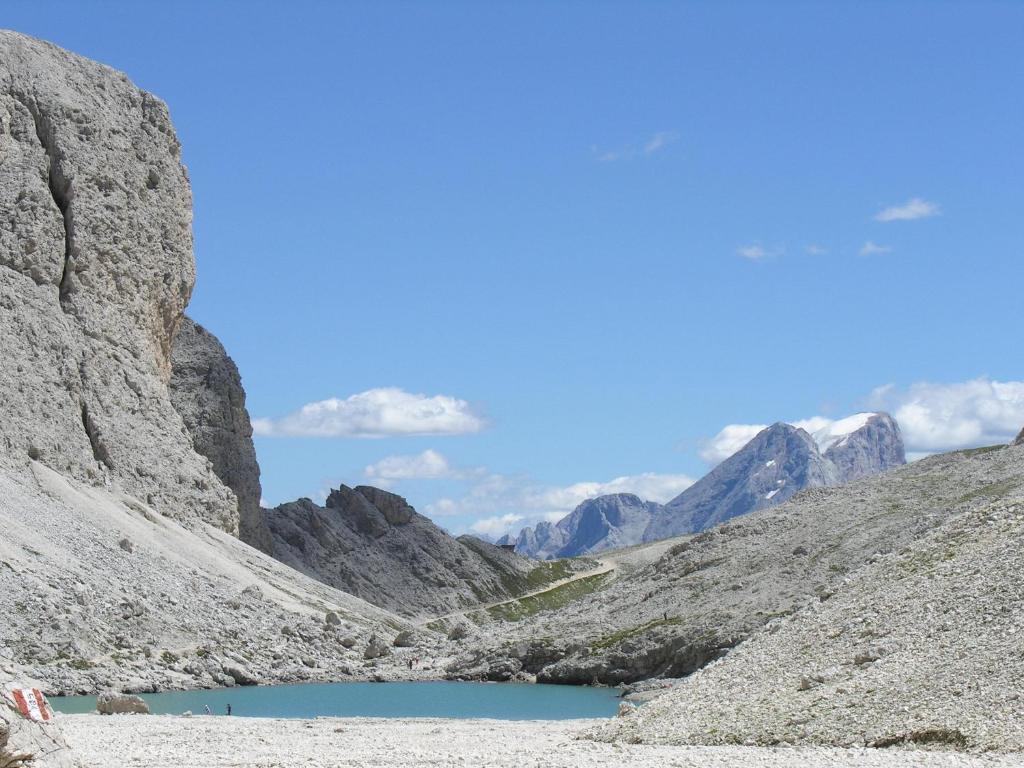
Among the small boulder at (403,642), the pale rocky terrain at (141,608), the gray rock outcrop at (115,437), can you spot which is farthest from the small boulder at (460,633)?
the small boulder at (403,642)

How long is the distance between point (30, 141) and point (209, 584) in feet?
151

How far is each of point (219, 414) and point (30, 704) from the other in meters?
119

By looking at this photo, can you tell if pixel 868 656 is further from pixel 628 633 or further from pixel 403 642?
pixel 403 642

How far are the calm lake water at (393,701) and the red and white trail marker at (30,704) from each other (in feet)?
108

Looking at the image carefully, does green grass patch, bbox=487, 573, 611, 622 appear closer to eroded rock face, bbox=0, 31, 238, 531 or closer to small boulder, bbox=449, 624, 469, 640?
small boulder, bbox=449, 624, 469, 640

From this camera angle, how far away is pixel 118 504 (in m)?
105

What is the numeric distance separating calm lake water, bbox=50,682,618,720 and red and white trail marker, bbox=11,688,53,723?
32.9 meters

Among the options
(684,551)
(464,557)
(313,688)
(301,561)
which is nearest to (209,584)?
(313,688)

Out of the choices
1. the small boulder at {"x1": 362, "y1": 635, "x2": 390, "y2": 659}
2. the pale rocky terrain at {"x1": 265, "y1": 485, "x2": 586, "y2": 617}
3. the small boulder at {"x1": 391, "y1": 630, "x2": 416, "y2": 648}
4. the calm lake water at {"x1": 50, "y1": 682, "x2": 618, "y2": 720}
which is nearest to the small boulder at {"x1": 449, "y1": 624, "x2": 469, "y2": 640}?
the small boulder at {"x1": 391, "y1": 630, "x2": 416, "y2": 648}

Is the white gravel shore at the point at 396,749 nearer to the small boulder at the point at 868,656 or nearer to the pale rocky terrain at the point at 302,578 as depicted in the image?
the pale rocky terrain at the point at 302,578

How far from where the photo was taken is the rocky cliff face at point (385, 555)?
157125mm

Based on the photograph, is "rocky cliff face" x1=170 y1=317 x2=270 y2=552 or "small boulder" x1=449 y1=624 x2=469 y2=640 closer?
"small boulder" x1=449 y1=624 x2=469 y2=640

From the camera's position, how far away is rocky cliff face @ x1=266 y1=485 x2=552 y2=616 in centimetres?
15712

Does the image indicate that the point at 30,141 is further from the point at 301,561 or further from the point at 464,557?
the point at 464,557
